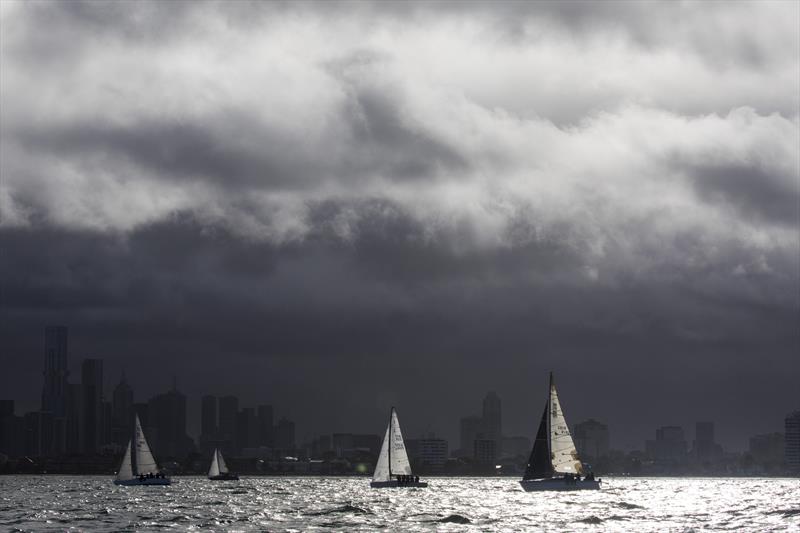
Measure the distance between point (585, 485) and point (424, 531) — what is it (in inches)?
3259

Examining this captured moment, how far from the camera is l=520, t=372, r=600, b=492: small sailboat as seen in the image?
188m

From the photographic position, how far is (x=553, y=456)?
7411 inches

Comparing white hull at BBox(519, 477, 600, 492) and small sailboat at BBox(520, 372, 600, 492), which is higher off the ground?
small sailboat at BBox(520, 372, 600, 492)

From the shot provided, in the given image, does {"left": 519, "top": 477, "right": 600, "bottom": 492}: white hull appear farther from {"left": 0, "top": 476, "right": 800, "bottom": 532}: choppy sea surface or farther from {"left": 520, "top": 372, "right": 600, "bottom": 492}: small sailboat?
{"left": 0, "top": 476, "right": 800, "bottom": 532}: choppy sea surface

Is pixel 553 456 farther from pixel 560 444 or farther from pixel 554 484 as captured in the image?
pixel 554 484

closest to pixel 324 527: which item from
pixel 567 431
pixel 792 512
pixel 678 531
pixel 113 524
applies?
pixel 113 524

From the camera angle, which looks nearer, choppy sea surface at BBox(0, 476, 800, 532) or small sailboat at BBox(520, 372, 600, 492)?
choppy sea surface at BBox(0, 476, 800, 532)

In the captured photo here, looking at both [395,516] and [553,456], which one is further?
[553,456]

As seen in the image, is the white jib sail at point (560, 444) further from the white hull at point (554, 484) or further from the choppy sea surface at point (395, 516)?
the choppy sea surface at point (395, 516)

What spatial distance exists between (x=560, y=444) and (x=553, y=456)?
2.05 metres

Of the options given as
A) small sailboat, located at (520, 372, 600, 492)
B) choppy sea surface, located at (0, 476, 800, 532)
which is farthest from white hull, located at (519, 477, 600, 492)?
choppy sea surface, located at (0, 476, 800, 532)

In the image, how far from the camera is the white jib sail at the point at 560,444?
188 metres

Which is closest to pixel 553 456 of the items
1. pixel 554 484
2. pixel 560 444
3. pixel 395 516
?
pixel 560 444

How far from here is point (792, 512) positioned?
5615 inches
